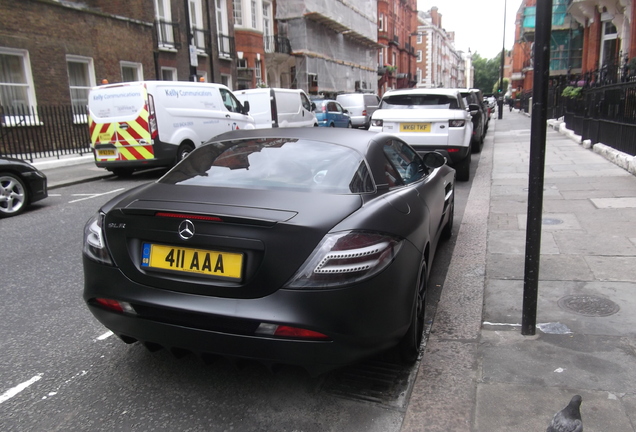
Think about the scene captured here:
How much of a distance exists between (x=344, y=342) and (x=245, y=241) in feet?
2.20

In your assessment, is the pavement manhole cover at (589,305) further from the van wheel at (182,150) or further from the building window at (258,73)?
the building window at (258,73)

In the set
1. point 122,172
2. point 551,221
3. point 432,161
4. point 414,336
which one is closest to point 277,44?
point 122,172

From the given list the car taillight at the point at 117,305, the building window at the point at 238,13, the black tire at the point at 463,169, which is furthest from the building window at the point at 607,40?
the car taillight at the point at 117,305

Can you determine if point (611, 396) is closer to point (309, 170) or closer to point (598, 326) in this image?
point (598, 326)

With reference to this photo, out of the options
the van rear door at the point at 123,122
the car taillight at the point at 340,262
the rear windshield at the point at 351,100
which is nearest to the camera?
the car taillight at the point at 340,262

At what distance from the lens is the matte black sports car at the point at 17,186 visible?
299 inches

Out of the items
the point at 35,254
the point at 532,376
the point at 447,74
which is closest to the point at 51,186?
the point at 35,254

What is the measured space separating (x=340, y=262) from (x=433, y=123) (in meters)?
7.27

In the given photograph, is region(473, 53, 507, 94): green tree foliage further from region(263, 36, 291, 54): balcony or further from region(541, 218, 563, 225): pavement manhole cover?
region(541, 218, 563, 225): pavement manhole cover

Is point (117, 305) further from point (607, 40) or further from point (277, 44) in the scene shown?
point (277, 44)

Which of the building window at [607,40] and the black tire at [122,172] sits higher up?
the building window at [607,40]

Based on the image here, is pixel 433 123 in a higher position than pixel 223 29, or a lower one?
lower

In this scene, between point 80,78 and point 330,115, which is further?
point 330,115

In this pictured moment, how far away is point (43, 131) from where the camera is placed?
15594 mm
